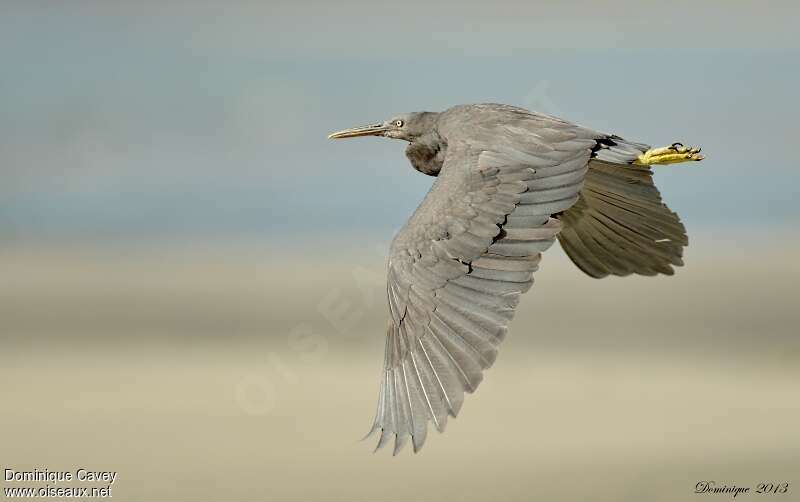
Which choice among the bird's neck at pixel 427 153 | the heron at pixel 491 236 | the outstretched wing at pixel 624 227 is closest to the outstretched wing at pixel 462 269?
the heron at pixel 491 236

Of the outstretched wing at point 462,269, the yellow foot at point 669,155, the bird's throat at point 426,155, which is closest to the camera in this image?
the outstretched wing at point 462,269

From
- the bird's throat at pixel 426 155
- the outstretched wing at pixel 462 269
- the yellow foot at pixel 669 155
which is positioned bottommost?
the outstretched wing at pixel 462 269

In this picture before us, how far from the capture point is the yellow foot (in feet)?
42.5

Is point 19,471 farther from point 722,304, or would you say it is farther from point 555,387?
point 722,304

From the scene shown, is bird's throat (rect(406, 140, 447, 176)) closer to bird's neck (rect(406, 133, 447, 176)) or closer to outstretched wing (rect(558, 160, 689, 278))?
bird's neck (rect(406, 133, 447, 176))

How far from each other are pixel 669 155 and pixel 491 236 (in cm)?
223

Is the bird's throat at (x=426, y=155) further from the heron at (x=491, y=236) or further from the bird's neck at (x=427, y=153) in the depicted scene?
the heron at (x=491, y=236)

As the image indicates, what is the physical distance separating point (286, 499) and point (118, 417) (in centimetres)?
867

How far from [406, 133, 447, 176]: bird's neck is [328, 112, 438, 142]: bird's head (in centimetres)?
7

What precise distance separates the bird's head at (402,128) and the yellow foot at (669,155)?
205 centimetres

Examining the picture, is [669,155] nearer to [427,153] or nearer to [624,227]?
[624,227]

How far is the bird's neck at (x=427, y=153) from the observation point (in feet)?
45.8

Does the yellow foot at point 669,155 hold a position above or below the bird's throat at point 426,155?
above

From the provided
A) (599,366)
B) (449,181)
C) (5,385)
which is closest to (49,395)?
(5,385)
